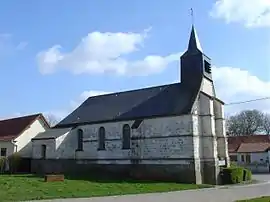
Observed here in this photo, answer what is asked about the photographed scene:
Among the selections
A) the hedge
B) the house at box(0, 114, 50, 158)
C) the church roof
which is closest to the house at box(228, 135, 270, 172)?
the hedge

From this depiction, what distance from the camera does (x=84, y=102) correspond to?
4497cm

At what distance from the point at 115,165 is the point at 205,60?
13.0 m

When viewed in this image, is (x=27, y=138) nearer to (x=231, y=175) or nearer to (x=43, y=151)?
(x=43, y=151)

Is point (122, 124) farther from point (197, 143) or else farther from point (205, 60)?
point (205, 60)

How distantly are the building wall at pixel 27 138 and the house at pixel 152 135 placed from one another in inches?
118

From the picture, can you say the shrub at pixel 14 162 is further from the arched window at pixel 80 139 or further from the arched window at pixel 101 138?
the arched window at pixel 101 138

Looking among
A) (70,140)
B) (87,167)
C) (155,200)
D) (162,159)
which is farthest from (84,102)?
(155,200)

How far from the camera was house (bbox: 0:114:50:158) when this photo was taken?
42.6 m

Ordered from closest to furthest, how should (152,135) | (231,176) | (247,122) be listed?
(231,176) → (152,135) → (247,122)

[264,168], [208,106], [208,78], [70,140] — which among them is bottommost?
[264,168]

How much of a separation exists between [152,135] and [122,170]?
452cm

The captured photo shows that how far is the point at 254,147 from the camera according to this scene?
59.9m

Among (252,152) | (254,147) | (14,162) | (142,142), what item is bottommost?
(14,162)

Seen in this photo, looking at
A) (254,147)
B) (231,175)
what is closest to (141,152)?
(231,175)
